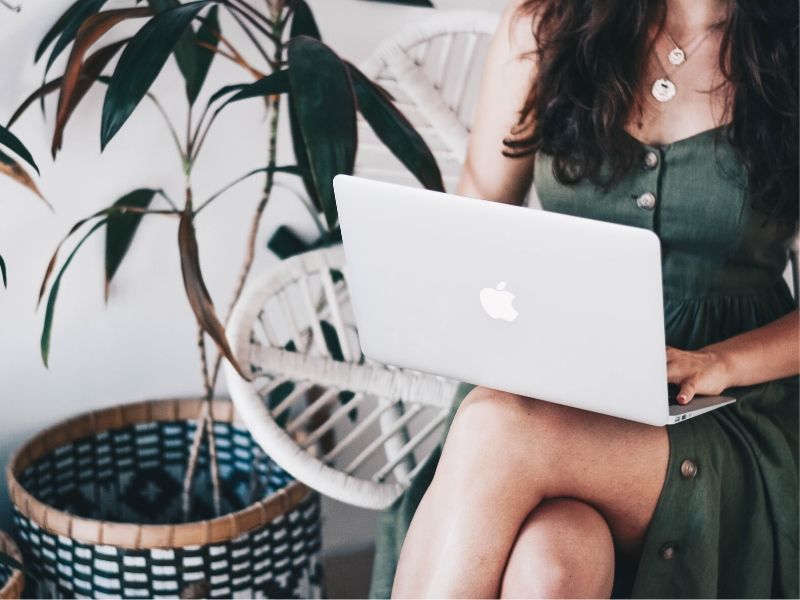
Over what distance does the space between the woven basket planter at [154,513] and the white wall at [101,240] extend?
8 centimetres

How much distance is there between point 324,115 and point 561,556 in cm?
55

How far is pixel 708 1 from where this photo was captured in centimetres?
131

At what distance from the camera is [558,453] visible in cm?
106

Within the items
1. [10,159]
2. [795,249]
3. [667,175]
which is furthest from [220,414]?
[795,249]

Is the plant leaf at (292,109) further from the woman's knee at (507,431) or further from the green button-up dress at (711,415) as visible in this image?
the woman's knee at (507,431)

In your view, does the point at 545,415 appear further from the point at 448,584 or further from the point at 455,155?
the point at 455,155

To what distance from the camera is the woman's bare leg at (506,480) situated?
1.03m

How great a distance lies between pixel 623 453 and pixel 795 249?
47 centimetres

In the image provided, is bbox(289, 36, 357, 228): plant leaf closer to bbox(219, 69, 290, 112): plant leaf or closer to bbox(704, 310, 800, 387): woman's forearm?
bbox(219, 69, 290, 112): plant leaf

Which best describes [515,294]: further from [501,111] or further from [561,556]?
[501,111]

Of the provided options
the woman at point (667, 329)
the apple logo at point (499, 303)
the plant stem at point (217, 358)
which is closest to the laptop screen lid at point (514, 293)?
the apple logo at point (499, 303)

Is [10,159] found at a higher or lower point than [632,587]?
higher

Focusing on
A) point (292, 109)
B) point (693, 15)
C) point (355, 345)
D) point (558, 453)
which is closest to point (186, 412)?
point (355, 345)

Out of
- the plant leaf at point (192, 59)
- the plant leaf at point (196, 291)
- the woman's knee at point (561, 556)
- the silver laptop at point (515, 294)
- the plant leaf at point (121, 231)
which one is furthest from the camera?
the plant leaf at point (121, 231)
